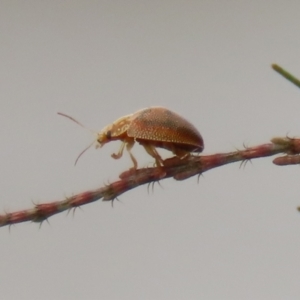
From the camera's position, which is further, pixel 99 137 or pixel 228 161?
pixel 99 137

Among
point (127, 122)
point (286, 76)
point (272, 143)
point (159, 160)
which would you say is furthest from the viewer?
point (127, 122)

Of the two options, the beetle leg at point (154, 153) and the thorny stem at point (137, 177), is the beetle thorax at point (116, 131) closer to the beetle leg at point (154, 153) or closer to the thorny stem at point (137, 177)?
the beetle leg at point (154, 153)

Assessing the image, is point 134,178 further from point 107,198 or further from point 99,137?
point 99,137

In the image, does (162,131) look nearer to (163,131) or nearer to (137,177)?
(163,131)

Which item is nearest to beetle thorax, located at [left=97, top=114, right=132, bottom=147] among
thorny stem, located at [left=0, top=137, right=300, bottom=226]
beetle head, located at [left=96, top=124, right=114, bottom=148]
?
beetle head, located at [left=96, top=124, right=114, bottom=148]

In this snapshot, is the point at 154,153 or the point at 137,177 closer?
the point at 137,177

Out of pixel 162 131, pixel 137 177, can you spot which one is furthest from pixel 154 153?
pixel 137 177

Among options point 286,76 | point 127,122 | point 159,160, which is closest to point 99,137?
point 127,122

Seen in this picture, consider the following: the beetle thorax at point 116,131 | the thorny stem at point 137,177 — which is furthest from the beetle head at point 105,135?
the thorny stem at point 137,177

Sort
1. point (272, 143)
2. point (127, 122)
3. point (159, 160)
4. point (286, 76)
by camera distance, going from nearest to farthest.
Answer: point (286, 76)
point (272, 143)
point (159, 160)
point (127, 122)
